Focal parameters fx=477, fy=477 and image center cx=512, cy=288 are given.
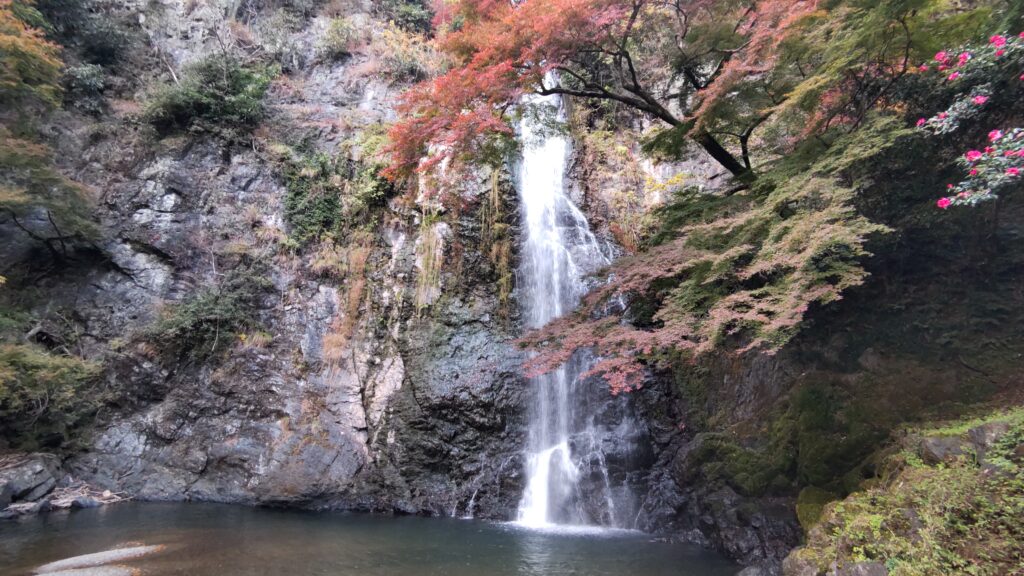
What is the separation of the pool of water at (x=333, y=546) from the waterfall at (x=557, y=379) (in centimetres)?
95

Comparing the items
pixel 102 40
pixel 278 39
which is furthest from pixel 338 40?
pixel 102 40

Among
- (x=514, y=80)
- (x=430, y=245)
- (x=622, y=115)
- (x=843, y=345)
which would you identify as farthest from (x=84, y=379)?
(x=622, y=115)

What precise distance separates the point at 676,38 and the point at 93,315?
15.2 metres

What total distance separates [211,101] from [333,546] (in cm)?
1448

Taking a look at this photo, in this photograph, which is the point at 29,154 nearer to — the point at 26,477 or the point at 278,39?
the point at 26,477

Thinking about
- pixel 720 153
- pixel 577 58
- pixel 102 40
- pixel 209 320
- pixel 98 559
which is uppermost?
pixel 102 40

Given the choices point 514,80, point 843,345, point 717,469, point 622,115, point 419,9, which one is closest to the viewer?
point 843,345

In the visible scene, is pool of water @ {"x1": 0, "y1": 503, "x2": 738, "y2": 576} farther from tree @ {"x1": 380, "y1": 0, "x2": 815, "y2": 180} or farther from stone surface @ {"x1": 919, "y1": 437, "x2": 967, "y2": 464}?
tree @ {"x1": 380, "y1": 0, "x2": 815, "y2": 180}

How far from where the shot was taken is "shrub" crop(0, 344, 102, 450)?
970 cm

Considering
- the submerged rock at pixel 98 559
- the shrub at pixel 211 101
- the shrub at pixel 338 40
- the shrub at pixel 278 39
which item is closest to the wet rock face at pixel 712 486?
the submerged rock at pixel 98 559

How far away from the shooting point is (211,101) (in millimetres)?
15242

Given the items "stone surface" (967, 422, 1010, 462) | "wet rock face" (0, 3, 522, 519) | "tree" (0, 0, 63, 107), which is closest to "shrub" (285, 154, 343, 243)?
"wet rock face" (0, 3, 522, 519)

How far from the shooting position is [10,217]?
40.1 ft

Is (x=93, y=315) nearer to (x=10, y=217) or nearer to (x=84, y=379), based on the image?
(x=84, y=379)
